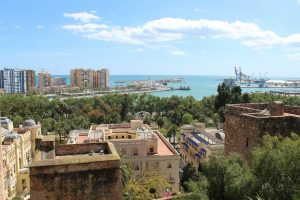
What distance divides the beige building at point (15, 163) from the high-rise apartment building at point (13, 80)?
137 meters

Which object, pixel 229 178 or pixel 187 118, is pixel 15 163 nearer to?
pixel 229 178

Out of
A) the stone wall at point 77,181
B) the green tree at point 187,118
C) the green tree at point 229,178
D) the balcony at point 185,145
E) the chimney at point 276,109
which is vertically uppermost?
the chimney at point 276,109

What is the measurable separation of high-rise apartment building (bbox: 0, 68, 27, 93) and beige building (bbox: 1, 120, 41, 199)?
449 feet

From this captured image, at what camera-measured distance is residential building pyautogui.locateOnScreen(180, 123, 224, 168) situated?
108 ft

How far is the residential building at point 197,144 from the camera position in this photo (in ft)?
108

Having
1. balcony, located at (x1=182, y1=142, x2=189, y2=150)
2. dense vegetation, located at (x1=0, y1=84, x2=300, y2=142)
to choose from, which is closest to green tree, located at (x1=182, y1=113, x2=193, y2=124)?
dense vegetation, located at (x1=0, y1=84, x2=300, y2=142)

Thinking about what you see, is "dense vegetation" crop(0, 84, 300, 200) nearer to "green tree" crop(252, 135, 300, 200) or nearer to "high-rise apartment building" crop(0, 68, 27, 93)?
"green tree" crop(252, 135, 300, 200)

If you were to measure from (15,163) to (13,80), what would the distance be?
143 m

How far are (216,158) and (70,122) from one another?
4623 centimetres

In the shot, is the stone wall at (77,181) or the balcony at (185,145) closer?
the stone wall at (77,181)

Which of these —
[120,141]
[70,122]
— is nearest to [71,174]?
[120,141]

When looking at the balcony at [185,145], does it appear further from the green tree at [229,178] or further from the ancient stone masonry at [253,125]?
the green tree at [229,178]

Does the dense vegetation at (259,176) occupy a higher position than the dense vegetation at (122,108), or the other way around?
the dense vegetation at (259,176)

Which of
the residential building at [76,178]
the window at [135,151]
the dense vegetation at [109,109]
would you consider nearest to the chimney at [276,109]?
the residential building at [76,178]
